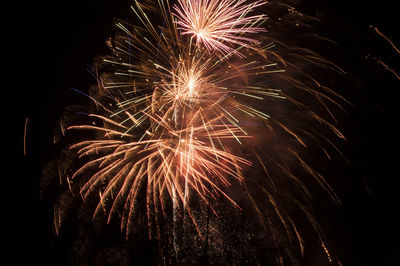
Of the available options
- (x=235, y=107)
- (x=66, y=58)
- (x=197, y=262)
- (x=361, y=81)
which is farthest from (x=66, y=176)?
(x=361, y=81)

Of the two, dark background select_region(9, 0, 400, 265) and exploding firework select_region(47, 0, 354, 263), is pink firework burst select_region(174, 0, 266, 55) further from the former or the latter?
dark background select_region(9, 0, 400, 265)

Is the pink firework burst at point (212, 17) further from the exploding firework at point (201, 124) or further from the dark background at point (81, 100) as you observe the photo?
the dark background at point (81, 100)

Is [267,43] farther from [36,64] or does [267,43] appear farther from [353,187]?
[36,64]

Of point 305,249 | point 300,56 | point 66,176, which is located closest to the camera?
point 66,176

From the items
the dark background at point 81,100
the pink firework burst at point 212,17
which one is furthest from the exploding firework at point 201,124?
the dark background at point 81,100

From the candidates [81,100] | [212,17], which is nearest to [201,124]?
[212,17]
